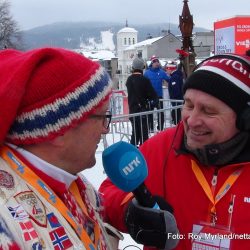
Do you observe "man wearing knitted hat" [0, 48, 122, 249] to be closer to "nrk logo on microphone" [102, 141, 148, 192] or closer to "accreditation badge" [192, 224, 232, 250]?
"nrk logo on microphone" [102, 141, 148, 192]

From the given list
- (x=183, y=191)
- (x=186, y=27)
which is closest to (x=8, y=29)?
(x=186, y=27)

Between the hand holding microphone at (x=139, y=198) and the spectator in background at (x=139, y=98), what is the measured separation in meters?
5.43

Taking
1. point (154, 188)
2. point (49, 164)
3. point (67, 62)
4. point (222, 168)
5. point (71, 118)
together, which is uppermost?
point (67, 62)

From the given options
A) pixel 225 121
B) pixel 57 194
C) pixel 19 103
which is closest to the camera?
pixel 19 103

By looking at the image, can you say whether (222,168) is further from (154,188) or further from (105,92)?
(105,92)

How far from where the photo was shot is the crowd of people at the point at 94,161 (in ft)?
3.72

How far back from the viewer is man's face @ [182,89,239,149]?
154 cm

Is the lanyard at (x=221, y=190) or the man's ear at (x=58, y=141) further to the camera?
the lanyard at (x=221, y=190)

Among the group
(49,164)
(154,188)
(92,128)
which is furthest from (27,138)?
(154,188)

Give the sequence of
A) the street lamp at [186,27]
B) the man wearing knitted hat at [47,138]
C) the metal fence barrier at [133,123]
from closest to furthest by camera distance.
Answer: the man wearing knitted hat at [47,138] → the metal fence barrier at [133,123] → the street lamp at [186,27]

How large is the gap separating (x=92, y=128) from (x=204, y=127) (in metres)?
0.51

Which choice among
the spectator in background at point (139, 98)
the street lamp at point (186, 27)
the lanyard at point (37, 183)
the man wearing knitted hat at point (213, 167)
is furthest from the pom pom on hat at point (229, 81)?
the street lamp at point (186, 27)

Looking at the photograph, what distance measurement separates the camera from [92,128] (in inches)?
51.1

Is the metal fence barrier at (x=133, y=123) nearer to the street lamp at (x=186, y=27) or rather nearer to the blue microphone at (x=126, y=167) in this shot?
the street lamp at (x=186, y=27)
